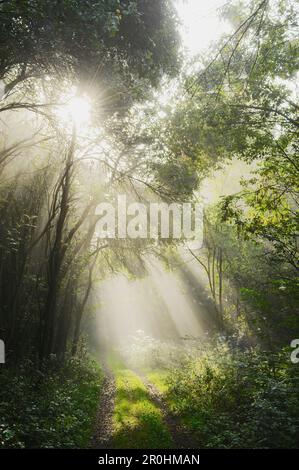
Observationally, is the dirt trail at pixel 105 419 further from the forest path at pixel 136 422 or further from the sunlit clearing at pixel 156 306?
Answer: the sunlit clearing at pixel 156 306

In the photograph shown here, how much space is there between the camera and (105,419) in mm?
11570

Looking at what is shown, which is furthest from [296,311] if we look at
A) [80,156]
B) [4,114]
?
[4,114]

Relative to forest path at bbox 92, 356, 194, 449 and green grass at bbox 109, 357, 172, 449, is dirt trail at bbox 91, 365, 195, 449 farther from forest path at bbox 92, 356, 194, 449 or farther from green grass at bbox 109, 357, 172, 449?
green grass at bbox 109, 357, 172, 449

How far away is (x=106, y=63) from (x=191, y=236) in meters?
12.0

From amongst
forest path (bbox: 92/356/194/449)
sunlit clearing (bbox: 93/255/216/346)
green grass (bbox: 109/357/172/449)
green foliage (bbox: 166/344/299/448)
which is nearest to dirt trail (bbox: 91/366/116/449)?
forest path (bbox: 92/356/194/449)

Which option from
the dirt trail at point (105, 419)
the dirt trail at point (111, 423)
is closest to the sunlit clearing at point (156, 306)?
the dirt trail at point (105, 419)

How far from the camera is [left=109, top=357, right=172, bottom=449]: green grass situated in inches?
364

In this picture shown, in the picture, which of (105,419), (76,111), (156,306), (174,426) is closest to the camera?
(76,111)

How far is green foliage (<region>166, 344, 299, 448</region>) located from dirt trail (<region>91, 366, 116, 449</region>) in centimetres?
211

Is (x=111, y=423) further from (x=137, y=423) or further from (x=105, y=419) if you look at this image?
(x=137, y=423)

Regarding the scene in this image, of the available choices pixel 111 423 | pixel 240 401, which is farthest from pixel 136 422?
pixel 240 401

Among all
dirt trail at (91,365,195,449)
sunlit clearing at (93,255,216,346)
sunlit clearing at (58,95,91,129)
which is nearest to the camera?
sunlit clearing at (58,95,91,129)

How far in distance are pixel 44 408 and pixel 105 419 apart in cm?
241

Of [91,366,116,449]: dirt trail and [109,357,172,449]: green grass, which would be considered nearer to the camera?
[109,357,172,449]: green grass
